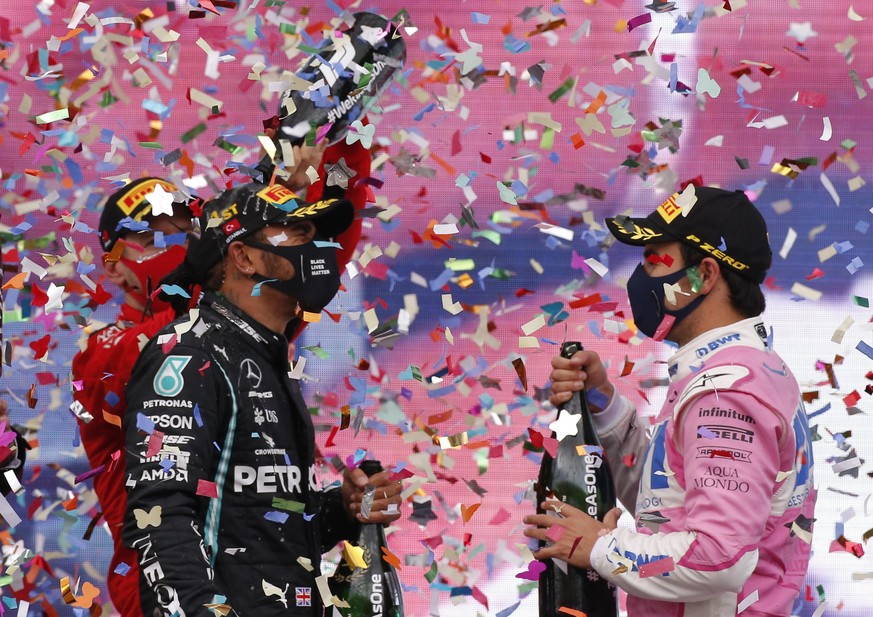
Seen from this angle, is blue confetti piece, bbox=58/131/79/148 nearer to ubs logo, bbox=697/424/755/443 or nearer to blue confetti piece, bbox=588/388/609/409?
blue confetti piece, bbox=588/388/609/409

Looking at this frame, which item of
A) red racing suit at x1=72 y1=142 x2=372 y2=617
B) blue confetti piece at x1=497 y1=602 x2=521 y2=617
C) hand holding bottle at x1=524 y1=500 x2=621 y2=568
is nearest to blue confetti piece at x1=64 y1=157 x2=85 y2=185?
red racing suit at x1=72 y1=142 x2=372 y2=617

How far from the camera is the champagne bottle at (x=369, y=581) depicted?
2.80m

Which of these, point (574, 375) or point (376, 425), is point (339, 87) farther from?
point (376, 425)

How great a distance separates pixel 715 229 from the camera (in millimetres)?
2691

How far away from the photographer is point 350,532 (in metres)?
2.83

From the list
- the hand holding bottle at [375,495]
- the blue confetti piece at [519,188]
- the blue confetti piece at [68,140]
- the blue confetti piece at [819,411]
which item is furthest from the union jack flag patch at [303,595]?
the blue confetti piece at [68,140]

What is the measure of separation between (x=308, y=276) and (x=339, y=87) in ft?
1.92

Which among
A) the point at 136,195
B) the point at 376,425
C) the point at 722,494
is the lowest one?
the point at 376,425

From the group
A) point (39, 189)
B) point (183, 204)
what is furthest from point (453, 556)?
point (39, 189)

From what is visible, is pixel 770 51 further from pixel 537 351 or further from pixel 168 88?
pixel 168 88

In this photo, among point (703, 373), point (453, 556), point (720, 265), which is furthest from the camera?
point (453, 556)

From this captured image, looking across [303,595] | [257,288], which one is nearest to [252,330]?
[257,288]

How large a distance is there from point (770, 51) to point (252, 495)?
2.53m

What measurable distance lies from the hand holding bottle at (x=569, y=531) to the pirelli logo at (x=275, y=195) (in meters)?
0.94
